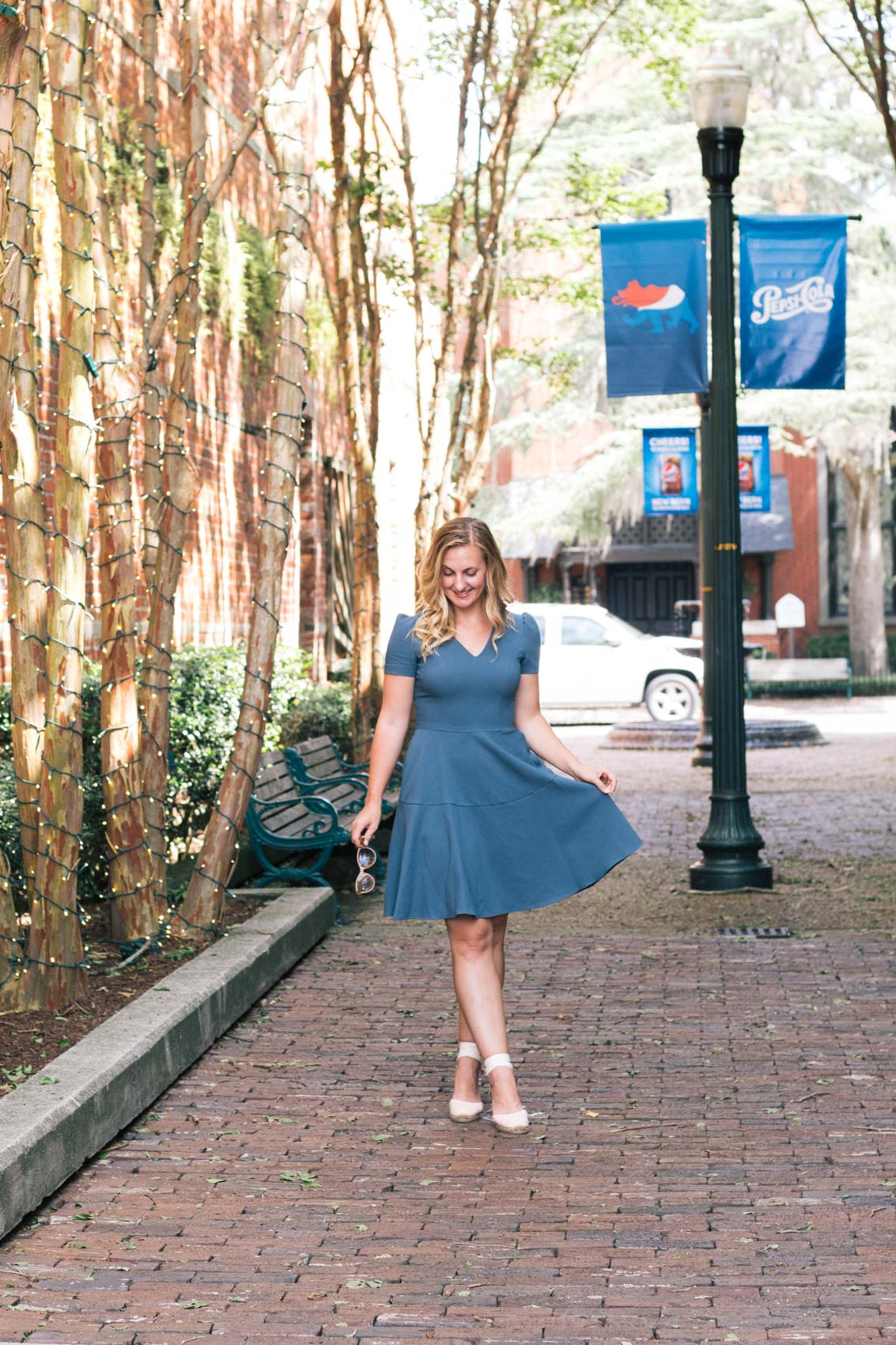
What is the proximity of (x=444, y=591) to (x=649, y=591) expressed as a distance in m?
35.6

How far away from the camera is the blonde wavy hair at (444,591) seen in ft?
17.6

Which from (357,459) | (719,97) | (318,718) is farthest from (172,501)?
(318,718)

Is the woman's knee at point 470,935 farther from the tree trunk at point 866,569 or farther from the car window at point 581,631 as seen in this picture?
the tree trunk at point 866,569

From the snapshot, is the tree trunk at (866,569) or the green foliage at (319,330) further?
the tree trunk at (866,569)

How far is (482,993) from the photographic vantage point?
5402 mm

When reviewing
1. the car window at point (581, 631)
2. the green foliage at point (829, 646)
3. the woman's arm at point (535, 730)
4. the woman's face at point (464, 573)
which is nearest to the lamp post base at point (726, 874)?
the woman's arm at point (535, 730)

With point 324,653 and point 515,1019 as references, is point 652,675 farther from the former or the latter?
point 515,1019

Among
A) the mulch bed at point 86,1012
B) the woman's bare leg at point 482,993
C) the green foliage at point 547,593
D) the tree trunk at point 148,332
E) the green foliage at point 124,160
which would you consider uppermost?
the green foliage at point 124,160

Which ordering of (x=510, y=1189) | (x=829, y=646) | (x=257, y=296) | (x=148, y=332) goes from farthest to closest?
(x=829, y=646)
(x=257, y=296)
(x=148, y=332)
(x=510, y=1189)

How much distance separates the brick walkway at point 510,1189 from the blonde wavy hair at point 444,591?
61.1 inches

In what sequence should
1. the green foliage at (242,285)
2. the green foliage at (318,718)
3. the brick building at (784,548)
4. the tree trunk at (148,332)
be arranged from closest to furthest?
the tree trunk at (148,332) → the green foliage at (318,718) → the green foliage at (242,285) → the brick building at (784,548)

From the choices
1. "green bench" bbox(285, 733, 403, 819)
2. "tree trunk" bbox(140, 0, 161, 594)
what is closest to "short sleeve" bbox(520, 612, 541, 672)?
"tree trunk" bbox(140, 0, 161, 594)

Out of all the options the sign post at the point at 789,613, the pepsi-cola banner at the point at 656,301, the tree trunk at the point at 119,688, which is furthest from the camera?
the sign post at the point at 789,613

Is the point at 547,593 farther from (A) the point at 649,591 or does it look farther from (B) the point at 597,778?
(B) the point at 597,778
